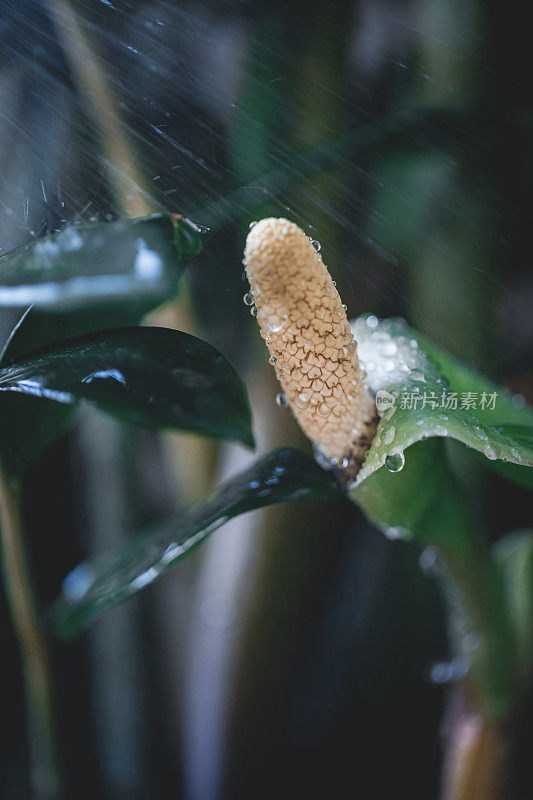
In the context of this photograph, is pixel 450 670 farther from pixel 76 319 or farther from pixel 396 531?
pixel 76 319

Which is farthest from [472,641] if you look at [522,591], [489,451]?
[489,451]

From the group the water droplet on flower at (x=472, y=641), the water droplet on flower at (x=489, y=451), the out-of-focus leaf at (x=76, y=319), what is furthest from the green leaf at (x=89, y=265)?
the water droplet on flower at (x=472, y=641)

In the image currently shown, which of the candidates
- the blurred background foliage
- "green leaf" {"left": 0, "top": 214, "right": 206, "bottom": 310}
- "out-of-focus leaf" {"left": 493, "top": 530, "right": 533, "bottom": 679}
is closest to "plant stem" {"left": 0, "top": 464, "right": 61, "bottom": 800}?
the blurred background foliage

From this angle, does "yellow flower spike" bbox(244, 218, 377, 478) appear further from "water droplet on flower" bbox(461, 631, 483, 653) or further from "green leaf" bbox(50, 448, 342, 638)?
"water droplet on flower" bbox(461, 631, 483, 653)

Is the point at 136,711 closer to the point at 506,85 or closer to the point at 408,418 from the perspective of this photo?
the point at 408,418

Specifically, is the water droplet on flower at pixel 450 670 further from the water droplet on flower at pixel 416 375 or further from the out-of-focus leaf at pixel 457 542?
the water droplet on flower at pixel 416 375

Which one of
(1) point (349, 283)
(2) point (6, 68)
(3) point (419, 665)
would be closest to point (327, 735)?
(3) point (419, 665)
